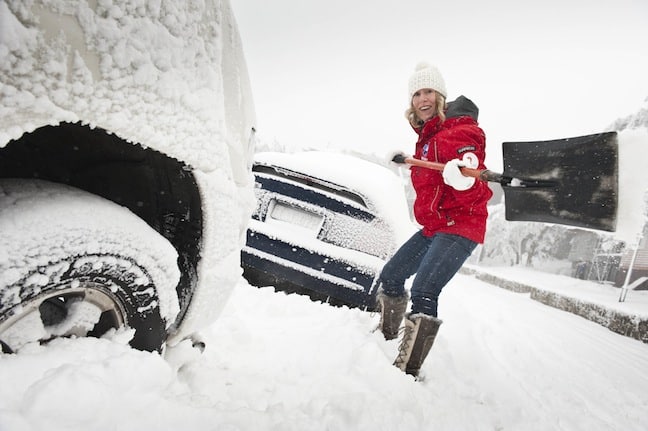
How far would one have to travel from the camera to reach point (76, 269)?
0.85 metres

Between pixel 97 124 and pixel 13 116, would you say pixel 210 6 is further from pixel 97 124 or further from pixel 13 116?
pixel 13 116

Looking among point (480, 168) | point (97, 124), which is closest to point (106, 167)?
point (97, 124)

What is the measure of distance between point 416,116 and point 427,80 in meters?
0.25

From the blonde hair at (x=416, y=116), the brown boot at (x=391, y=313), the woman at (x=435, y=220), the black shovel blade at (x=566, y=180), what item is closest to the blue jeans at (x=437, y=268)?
the woman at (x=435, y=220)

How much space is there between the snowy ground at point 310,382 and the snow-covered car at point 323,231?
0.26 meters

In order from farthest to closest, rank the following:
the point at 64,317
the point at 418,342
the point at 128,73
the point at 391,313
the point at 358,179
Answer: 1. the point at 358,179
2. the point at 391,313
3. the point at 418,342
4. the point at 64,317
5. the point at 128,73

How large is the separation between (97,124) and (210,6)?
0.46 meters

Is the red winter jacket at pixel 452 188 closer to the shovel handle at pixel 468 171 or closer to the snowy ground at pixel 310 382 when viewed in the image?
the shovel handle at pixel 468 171

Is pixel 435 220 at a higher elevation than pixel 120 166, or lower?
higher

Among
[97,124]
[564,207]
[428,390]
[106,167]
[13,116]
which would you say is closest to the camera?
[13,116]

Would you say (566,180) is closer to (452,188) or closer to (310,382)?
(452,188)

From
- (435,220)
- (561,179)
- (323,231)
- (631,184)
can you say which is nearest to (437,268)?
(435,220)

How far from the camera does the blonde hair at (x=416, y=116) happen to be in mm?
2151

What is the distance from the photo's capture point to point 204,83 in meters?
0.95
